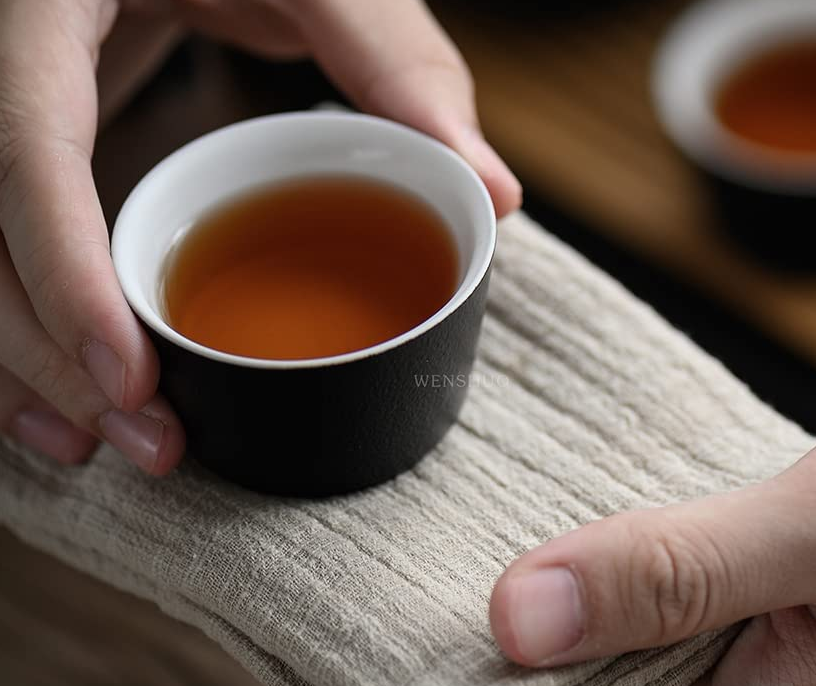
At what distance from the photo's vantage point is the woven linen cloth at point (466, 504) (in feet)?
1.64

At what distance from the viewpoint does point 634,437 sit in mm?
589

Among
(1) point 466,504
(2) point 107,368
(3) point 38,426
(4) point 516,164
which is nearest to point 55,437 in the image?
(3) point 38,426

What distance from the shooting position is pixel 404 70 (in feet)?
2.15

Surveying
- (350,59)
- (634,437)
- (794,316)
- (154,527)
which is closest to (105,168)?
(350,59)

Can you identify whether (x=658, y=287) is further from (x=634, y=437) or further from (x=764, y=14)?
(x=634, y=437)

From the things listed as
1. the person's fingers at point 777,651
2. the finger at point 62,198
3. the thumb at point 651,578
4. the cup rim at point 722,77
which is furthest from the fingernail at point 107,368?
the cup rim at point 722,77

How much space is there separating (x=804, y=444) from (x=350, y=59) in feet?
1.16

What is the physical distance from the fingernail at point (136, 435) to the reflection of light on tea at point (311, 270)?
50mm

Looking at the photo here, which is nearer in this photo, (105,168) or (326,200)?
(326,200)

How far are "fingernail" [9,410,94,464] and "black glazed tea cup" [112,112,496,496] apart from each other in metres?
0.09

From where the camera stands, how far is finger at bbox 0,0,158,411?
508 millimetres

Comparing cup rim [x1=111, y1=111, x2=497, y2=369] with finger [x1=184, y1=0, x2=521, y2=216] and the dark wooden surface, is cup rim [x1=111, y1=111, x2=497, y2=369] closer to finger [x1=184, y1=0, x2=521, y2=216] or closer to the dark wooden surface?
finger [x1=184, y1=0, x2=521, y2=216]

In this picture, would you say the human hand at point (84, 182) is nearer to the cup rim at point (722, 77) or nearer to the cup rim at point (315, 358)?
the cup rim at point (315, 358)

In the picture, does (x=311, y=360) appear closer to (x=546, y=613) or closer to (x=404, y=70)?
(x=546, y=613)
